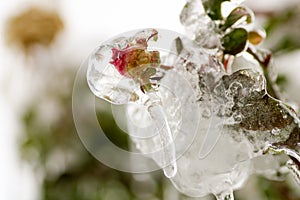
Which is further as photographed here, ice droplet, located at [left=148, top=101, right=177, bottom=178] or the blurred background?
the blurred background

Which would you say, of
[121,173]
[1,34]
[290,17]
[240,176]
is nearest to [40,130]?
[121,173]

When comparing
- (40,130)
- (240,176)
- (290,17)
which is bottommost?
(40,130)

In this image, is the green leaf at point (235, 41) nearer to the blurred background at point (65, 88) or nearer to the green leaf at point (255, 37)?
the green leaf at point (255, 37)

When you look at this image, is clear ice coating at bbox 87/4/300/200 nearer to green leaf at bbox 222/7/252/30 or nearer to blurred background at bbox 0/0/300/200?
green leaf at bbox 222/7/252/30


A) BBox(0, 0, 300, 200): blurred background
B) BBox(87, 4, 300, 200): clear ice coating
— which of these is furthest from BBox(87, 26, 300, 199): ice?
BBox(0, 0, 300, 200): blurred background

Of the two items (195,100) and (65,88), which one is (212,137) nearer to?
(195,100)

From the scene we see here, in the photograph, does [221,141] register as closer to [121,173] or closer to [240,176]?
[240,176]

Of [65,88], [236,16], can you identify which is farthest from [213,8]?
[65,88]
